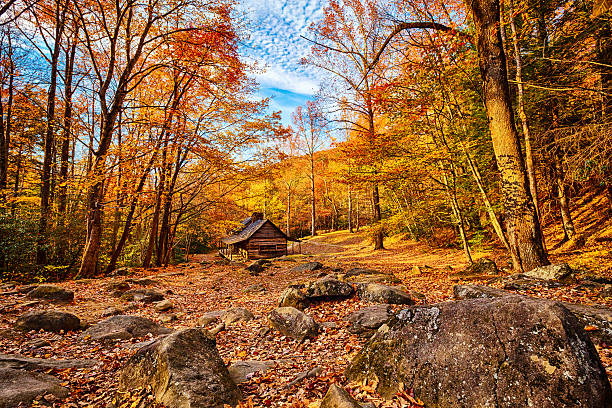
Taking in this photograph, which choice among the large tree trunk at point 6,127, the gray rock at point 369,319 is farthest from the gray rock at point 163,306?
the large tree trunk at point 6,127

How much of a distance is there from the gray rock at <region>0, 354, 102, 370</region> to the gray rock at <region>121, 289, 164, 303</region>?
14.4ft

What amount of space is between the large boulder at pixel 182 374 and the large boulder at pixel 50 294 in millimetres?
6383

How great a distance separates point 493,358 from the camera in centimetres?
220

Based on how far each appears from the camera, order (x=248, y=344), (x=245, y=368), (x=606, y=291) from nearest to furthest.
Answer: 1. (x=245, y=368)
2. (x=248, y=344)
3. (x=606, y=291)

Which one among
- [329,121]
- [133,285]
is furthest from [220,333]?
[329,121]

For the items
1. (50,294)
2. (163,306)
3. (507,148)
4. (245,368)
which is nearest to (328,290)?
(245,368)

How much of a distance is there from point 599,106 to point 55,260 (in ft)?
74.8

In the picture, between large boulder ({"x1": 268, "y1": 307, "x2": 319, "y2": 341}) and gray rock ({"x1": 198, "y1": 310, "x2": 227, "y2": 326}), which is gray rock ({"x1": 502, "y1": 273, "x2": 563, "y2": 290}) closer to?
large boulder ({"x1": 268, "y1": 307, "x2": 319, "y2": 341})

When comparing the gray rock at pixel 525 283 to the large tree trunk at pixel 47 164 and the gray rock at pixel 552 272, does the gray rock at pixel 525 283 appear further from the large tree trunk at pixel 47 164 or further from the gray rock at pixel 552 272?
the large tree trunk at pixel 47 164

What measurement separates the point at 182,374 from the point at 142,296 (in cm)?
678

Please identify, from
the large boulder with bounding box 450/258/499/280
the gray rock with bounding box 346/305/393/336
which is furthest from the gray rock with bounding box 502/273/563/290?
the gray rock with bounding box 346/305/393/336

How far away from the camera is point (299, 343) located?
4.59 metres

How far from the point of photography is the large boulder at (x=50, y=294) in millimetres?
7200

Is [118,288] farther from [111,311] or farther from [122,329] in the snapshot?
[122,329]
